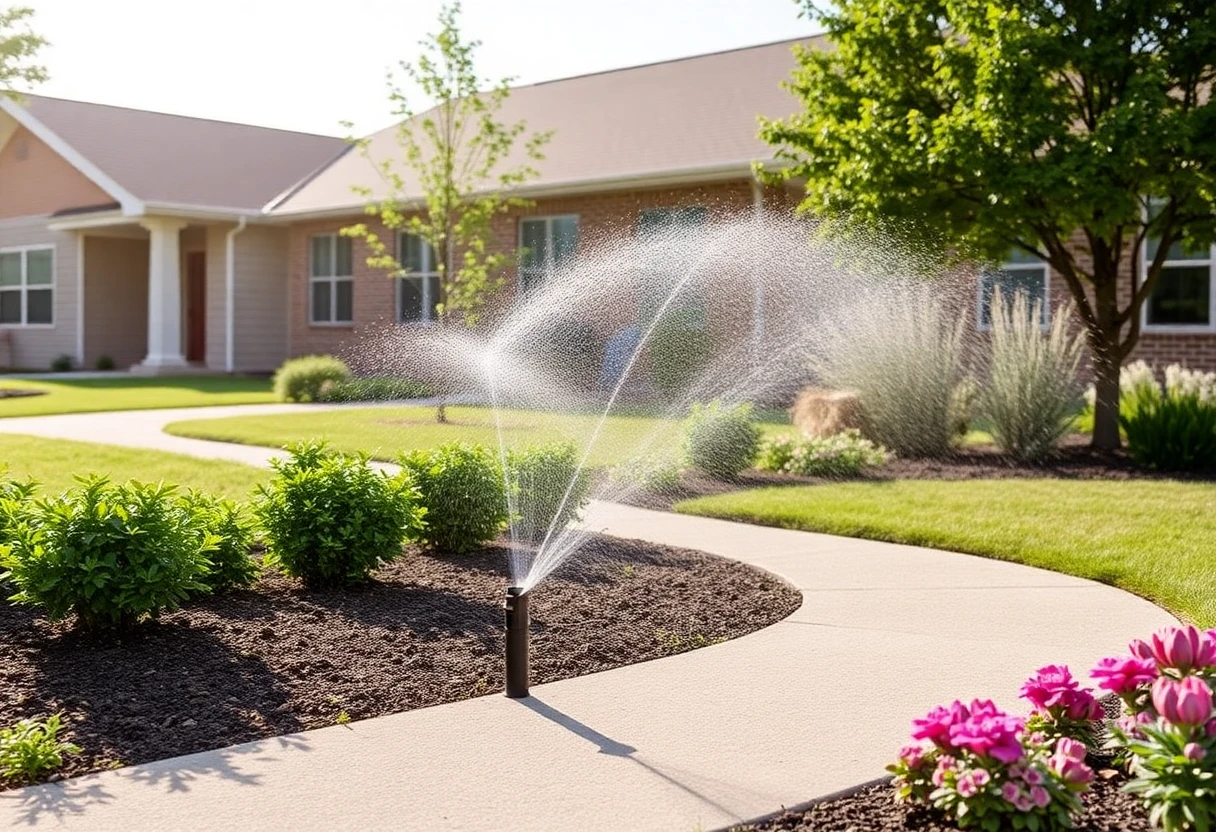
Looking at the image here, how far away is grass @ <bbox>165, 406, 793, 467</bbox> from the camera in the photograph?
12461mm

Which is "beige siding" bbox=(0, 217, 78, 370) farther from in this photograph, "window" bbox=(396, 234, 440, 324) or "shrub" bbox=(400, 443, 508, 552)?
"shrub" bbox=(400, 443, 508, 552)

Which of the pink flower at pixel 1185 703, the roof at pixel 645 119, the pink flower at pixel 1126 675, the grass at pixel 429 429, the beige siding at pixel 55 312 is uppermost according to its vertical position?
the roof at pixel 645 119

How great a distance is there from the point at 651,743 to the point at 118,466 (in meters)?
8.17

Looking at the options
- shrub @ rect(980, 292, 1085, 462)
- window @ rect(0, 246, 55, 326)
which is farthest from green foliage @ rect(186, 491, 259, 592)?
window @ rect(0, 246, 55, 326)

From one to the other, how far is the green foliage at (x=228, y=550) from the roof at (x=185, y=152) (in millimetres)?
19801

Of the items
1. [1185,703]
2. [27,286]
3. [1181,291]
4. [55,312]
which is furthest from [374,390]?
[1185,703]

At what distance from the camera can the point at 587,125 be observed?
22.6 m

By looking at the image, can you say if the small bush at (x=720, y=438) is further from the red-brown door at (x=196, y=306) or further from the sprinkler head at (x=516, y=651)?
the red-brown door at (x=196, y=306)

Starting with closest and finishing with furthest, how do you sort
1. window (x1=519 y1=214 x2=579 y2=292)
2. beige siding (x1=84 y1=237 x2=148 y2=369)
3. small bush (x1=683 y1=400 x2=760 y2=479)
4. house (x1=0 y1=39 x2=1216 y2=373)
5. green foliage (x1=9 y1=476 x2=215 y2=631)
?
1. green foliage (x1=9 y1=476 x2=215 y2=631)
2. small bush (x1=683 y1=400 x2=760 y2=479)
3. house (x1=0 y1=39 x2=1216 y2=373)
4. window (x1=519 y1=214 x2=579 y2=292)
5. beige siding (x1=84 y1=237 x2=148 y2=369)

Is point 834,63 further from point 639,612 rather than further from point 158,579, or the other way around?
point 158,579

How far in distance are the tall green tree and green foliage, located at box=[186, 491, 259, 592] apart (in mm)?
6790

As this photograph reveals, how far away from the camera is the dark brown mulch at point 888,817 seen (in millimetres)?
3504

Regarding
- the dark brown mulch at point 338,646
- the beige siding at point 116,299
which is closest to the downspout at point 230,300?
the beige siding at point 116,299

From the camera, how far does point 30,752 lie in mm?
3914
